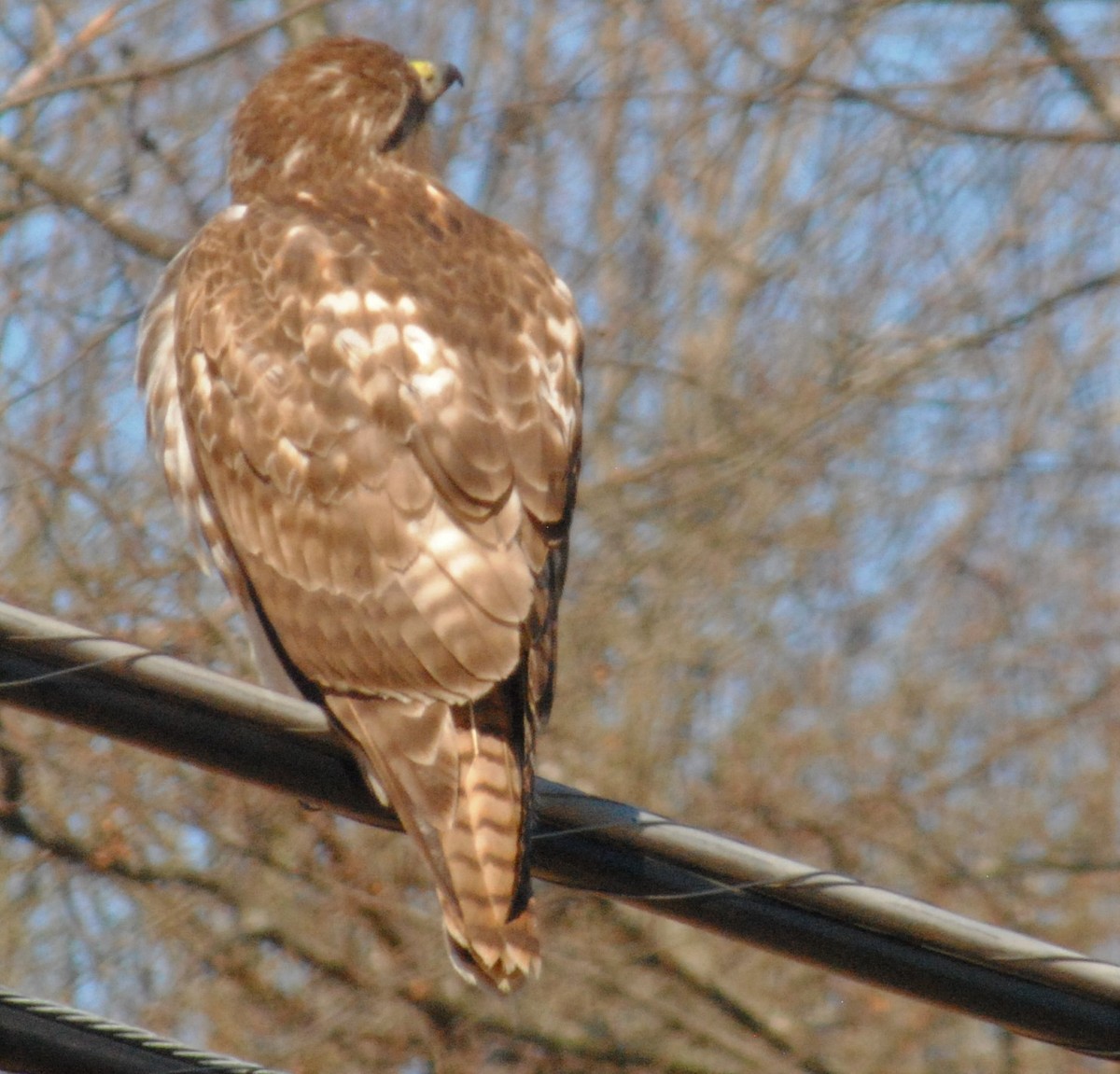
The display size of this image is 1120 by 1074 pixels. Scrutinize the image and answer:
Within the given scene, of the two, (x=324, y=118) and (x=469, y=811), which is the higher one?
(x=324, y=118)

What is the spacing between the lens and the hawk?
3740 millimetres

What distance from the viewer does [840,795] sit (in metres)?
9.18

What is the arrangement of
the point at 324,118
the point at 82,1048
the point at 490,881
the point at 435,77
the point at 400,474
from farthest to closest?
the point at 435,77 < the point at 324,118 < the point at 400,474 < the point at 490,881 < the point at 82,1048

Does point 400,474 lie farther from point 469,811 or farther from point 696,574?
point 696,574

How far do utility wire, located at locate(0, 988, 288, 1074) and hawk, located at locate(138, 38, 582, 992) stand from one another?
584 millimetres

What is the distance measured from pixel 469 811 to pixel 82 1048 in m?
0.84

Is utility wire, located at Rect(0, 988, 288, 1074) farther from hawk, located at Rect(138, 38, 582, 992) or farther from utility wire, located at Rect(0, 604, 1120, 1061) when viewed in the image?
hawk, located at Rect(138, 38, 582, 992)

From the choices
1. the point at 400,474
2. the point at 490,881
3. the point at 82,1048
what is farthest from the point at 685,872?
the point at 400,474

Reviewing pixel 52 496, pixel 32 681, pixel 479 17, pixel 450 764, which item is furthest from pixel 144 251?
pixel 32 681

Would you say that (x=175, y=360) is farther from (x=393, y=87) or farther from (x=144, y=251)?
(x=144, y=251)

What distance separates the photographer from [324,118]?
5.51 metres

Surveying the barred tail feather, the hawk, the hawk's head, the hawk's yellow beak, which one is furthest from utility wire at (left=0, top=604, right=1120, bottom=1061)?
the hawk's yellow beak

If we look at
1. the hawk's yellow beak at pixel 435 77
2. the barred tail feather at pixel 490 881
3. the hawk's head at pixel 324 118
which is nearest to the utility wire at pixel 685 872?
the barred tail feather at pixel 490 881

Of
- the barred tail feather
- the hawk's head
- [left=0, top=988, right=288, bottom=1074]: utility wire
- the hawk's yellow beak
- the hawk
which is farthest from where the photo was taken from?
the hawk's yellow beak
